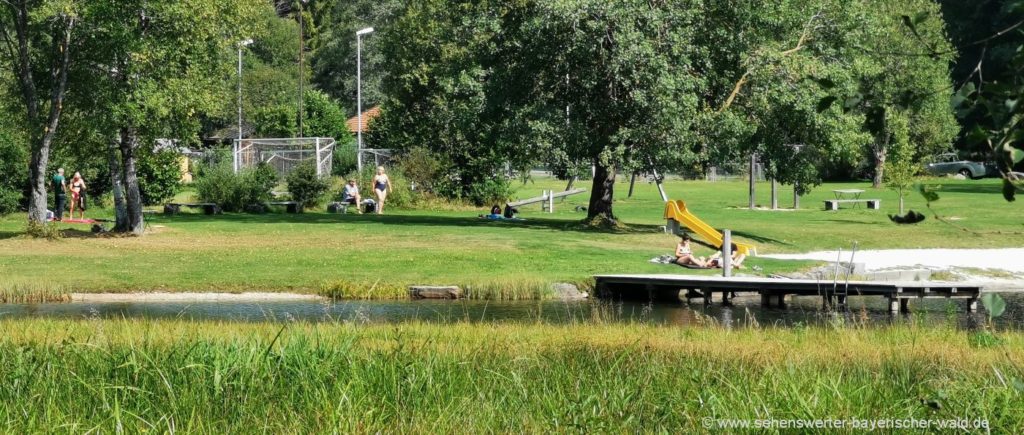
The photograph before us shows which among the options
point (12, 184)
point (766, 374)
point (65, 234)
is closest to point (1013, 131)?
point (766, 374)

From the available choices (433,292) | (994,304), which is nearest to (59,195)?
(433,292)

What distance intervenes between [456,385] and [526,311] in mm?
12751

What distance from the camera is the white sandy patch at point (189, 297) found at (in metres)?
23.1

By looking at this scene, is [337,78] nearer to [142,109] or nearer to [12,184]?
[12,184]

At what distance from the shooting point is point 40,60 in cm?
2911

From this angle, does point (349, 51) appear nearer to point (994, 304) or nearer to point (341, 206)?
point (341, 206)

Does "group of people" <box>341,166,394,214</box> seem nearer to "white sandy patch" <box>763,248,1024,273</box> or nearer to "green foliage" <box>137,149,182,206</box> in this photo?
"green foliage" <box>137,149,182,206</box>

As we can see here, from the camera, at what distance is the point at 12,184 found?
3997cm

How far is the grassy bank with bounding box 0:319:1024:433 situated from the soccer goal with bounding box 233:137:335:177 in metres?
40.8

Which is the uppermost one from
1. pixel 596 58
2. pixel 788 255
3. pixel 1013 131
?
pixel 596 58

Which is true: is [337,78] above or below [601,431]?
above

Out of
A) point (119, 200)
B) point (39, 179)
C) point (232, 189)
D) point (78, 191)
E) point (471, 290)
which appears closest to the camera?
point (471, 290)

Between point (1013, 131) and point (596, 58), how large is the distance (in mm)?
27729

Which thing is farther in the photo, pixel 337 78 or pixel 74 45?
pixel 337 78
